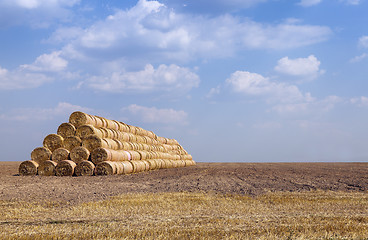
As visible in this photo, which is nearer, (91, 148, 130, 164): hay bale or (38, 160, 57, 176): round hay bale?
(38, 160, 57, 176): round hay bale

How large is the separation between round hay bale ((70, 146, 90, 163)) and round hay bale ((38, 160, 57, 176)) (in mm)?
1043

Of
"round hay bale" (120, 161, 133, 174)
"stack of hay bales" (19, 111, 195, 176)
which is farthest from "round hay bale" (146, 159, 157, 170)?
"round hay bale" (120, 161, 133, 174)

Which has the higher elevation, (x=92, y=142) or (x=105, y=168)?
(x=92, y=142)

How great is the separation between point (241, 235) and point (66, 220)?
11.4ft

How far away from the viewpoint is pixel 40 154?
845 inches

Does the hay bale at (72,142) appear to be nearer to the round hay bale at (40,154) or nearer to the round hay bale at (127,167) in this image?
the round hay bale at (40,154)

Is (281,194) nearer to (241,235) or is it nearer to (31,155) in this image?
(241,235)

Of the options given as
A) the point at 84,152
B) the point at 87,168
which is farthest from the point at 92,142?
the point at 87,168

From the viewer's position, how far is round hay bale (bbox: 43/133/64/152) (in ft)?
71.6

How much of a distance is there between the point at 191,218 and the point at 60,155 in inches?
602

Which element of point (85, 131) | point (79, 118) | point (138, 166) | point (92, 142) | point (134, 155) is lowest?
point (138, 166)

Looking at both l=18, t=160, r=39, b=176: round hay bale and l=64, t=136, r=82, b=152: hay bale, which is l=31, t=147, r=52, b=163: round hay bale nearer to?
l=18, t=160, r=39, b=176: round hay bale

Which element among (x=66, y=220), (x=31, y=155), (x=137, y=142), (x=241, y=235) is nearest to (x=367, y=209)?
(x=241, y=235)

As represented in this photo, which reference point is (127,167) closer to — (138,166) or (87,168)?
(138,166)
